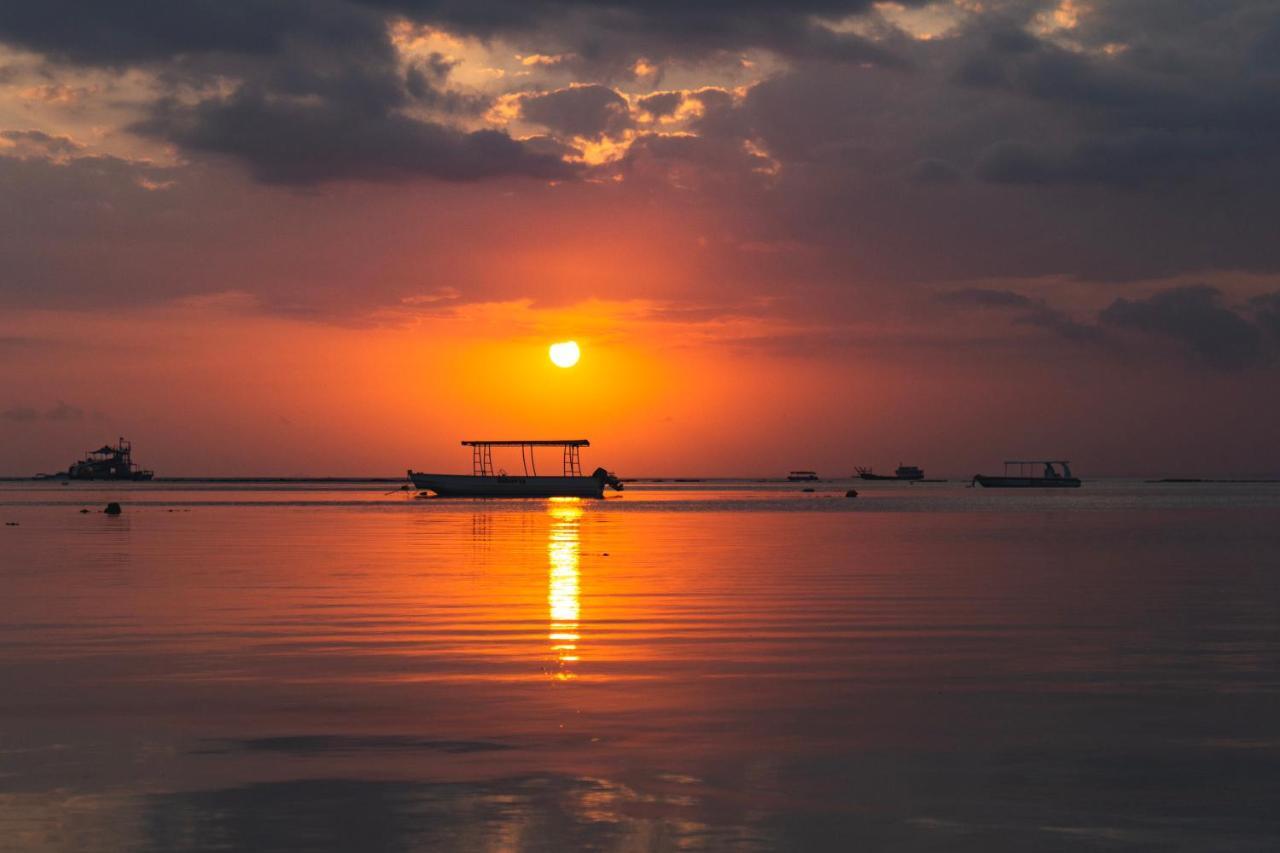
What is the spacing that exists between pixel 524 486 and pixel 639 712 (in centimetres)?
15304

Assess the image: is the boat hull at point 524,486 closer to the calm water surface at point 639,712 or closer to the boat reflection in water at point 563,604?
the boat reflection in water at point 563,604

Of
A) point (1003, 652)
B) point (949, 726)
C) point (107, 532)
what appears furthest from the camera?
point (107, 532)

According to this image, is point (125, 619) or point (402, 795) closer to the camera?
point (402, 795)

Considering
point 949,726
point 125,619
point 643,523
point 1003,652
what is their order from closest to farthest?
1. point 949,726
2. point 1003,652
3. point 125,619
4. point 643,523

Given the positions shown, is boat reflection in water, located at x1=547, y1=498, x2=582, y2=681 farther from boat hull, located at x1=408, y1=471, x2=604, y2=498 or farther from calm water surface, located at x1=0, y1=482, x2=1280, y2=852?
boat hull, located at x1=408, y1=471, x2=604, y2=498

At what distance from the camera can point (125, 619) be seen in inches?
1069

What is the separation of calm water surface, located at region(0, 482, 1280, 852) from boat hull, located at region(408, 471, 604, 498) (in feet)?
427

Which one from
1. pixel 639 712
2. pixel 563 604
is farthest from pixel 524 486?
A: pixel 639 712

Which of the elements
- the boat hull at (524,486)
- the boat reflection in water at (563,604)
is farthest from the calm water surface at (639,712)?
the boat hull at (524,486)

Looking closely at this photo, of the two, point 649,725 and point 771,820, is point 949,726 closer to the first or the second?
point 649,725

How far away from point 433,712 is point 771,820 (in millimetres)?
6339

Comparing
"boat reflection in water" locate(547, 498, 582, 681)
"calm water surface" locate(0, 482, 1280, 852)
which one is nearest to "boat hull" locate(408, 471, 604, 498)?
"boat reflection in water" locate(547, 498, 582, 681)

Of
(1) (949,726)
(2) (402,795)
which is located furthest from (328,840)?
(1) (949,726)

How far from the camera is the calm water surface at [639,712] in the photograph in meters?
11.3
